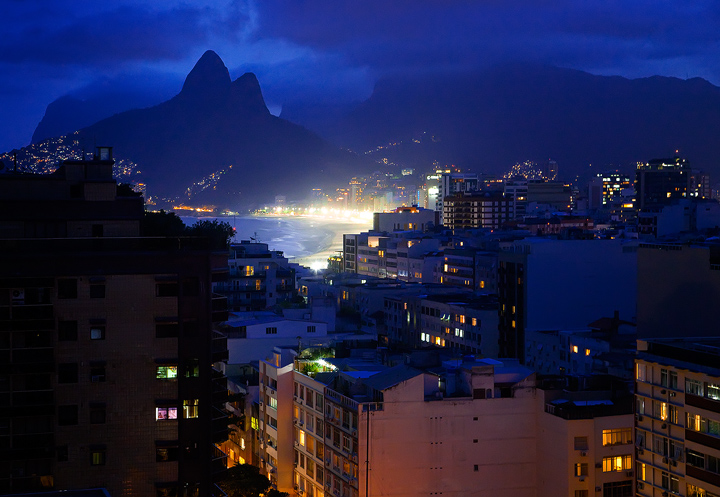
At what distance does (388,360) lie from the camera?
3134 centimetres

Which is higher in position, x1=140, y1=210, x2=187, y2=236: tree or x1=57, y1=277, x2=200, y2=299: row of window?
x1=140, y1=210, x2=187, y2=236: tree

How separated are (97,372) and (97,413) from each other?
64cm

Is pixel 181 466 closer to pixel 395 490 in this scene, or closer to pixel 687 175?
pixel 395 490

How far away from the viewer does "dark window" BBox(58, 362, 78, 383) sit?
1662cm

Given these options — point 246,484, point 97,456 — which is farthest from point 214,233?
point 97,456

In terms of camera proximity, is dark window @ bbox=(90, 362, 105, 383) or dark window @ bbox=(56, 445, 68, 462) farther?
dark window @ bbox=(90, 362, 105, 383)

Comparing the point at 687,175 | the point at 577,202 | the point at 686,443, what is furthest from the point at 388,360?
the point at 577,202

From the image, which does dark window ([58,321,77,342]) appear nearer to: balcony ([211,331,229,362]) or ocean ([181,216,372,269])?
balcony ([211,331,229,362])

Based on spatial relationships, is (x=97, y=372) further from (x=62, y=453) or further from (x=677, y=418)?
(x=677, y=418)

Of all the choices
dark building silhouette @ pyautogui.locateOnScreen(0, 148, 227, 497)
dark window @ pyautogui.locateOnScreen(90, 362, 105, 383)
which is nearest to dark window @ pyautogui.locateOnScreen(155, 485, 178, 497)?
dark building silhouette @ pyautogui.locateOnScreen(0, 148, 227, 497)

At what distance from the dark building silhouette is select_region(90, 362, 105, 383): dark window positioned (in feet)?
0.05

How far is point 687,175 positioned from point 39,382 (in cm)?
13213

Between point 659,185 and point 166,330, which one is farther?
point 659,185

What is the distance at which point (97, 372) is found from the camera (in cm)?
1670
